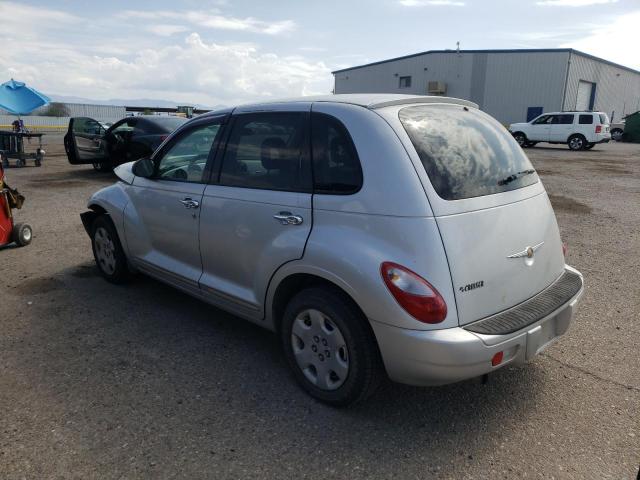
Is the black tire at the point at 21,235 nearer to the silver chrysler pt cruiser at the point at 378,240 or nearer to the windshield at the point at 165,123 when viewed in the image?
the silver chrysler pt cruiser at the point at 378,240

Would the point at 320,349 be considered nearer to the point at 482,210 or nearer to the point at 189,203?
the point at 482,210

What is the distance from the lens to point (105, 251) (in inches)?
195

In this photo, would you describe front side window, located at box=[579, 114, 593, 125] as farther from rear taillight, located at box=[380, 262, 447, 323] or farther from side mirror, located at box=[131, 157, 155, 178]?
rear taillight, located at box=[380, 262, 447, 323]

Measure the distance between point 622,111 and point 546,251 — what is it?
5274cm

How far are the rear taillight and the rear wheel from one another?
2539cm

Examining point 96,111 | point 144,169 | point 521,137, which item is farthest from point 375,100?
point 96,111

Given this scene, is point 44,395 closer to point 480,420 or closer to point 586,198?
point 480,420

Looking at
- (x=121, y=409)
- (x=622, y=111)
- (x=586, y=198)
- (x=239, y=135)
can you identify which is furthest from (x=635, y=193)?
(x=622, y=111)

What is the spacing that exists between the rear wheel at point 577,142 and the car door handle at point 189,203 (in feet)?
81.8

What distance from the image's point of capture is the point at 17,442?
2.63 m

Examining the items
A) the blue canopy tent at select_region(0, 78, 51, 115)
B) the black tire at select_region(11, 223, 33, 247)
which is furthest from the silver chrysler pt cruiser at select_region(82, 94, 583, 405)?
the blue canopy tent at select_region(0, 78, 51, 115)

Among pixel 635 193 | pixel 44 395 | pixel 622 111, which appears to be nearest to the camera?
pixel 44 395

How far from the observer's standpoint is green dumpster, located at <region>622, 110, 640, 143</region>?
110ft

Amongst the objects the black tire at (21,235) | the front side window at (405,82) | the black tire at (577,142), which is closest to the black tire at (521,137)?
the black tire at (577,142)
